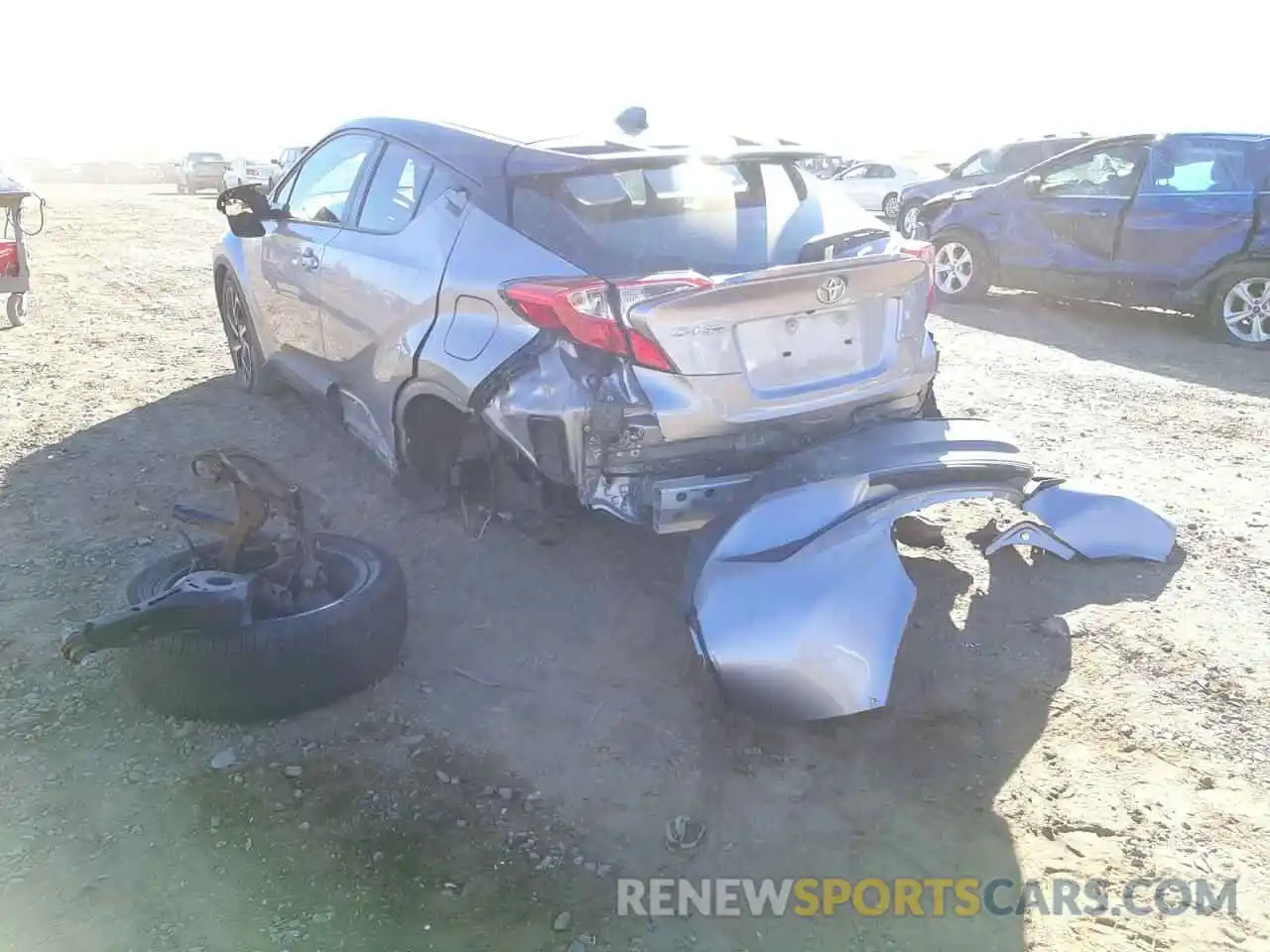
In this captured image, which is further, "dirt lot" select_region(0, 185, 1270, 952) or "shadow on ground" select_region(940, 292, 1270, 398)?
"shadow on ground" select_region(940, 292, 1270, 398)

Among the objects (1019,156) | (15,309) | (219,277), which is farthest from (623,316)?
(1019,156)

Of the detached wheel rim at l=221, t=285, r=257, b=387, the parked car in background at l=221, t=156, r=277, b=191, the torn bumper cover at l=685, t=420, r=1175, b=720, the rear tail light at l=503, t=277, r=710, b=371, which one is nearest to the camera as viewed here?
the torn bumper cover at l=685, t=420, r=1175, b=720

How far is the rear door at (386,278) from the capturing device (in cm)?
385

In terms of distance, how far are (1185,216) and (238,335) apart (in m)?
7.44

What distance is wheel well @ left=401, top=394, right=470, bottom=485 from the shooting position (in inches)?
158

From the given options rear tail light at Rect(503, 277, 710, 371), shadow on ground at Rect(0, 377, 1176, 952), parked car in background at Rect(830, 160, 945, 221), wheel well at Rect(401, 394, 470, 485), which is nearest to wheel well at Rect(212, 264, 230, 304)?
shadow on ground at Rect(0, 377, 1176, 952)

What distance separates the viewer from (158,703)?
3.09 metres

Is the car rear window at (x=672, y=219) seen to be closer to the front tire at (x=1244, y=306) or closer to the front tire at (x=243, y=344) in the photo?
the front tire at (x=243, y=344)

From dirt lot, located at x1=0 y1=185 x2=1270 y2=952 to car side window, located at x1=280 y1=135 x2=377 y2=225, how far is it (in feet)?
4.34

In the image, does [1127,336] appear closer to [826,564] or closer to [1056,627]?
[1056,627]

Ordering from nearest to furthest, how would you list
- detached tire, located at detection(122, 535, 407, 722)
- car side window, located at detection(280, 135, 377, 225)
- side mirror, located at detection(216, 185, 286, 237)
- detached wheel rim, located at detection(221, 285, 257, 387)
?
detached tire, located at detection(122, 535, 407, 722) → car side window, located at detection(280, 135, 377, 225) → side mirror, located at detection(216, 185, 286, 237) → detached wheel rim, located at detection(221, 285, 257, 387)

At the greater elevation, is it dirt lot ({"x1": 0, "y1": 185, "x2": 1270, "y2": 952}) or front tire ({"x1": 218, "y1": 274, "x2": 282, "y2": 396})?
front tire ({"x1": 218, "y1": 274, "x2": 282, "y2": 396})

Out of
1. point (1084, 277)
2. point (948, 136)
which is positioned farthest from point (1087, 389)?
point (948, 136)

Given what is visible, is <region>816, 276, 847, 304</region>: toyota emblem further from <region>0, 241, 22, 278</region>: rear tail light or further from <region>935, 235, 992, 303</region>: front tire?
<region>0, 241, 22, 278</region>: rear tail light
